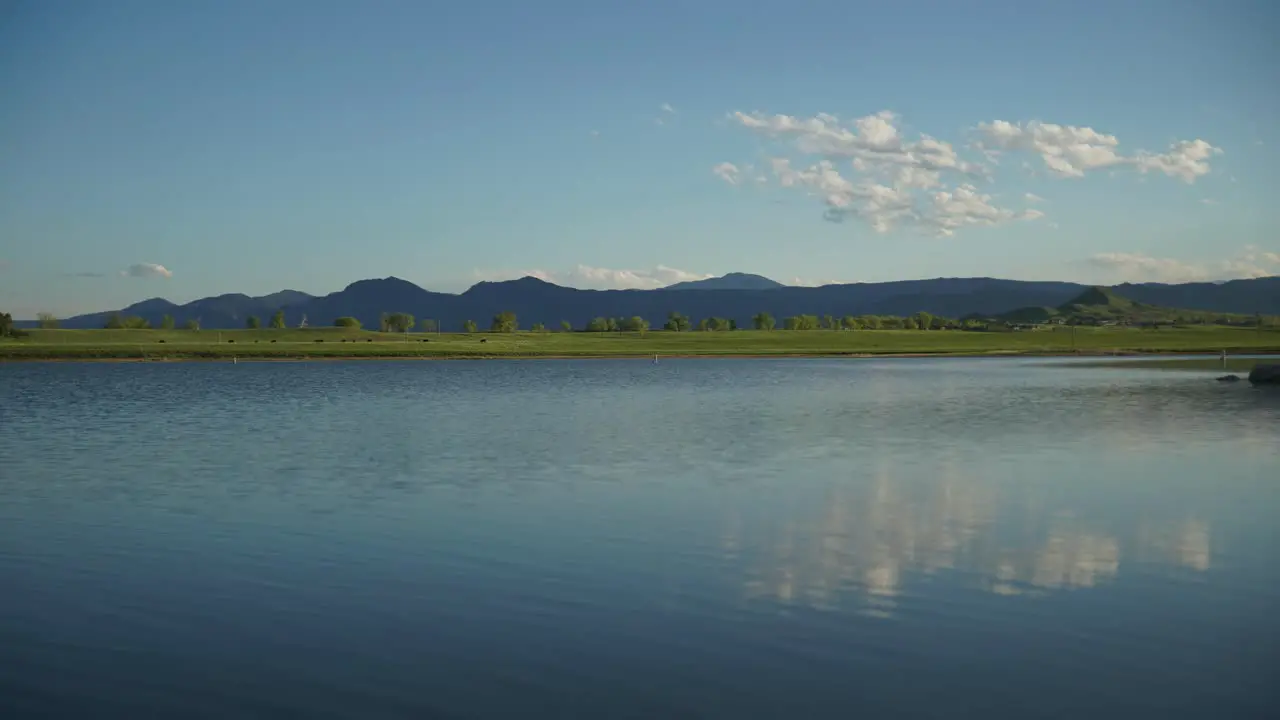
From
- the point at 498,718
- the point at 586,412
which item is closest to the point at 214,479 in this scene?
the point at 498,718

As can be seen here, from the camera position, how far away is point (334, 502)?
25.6 metres

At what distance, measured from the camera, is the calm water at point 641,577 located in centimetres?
1179

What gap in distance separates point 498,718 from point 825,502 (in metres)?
15.6

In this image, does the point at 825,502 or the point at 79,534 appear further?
the point at 825,502

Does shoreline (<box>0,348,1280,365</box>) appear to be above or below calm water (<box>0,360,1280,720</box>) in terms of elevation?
below

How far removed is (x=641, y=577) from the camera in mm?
17422

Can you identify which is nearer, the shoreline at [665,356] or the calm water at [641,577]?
the calm water at [641,577]

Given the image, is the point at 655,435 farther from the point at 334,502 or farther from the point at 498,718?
the point at 498,718

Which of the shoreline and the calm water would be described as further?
the shoreline

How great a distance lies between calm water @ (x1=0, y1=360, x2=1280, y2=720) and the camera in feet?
38.7

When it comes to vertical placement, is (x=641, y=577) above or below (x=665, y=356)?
above

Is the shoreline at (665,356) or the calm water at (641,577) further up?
the calm water at (641,577)

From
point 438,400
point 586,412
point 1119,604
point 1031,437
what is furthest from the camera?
point 438,400

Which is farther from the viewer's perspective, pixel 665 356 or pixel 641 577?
pixel 665 356
